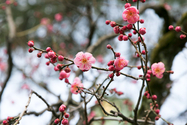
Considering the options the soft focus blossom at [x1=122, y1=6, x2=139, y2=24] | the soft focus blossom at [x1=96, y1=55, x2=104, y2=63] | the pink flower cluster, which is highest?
the soft focus blossom at [x1=96, y1=55, x2=104, y2=63]

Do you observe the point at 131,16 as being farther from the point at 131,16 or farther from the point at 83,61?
the point at 83,61

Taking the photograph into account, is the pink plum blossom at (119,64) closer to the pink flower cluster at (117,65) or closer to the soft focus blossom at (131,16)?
the pink flower cluster at (117,65)

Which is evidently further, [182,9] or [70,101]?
[182,9]

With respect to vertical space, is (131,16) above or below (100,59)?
below

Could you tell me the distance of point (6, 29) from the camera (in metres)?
3.78

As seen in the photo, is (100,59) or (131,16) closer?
(131,16)

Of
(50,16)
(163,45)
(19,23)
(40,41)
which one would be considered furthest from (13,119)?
(50,16)

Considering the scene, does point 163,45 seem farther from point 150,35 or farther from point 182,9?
point 182,9

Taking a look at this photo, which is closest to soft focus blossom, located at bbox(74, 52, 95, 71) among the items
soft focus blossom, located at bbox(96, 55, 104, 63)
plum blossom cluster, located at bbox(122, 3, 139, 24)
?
plum blossom cluster, located at bbox(122, 3, 139, 24)

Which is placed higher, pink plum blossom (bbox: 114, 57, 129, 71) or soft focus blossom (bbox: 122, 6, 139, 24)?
soft focus blossom (bbox: 122, 6, 139, 24)

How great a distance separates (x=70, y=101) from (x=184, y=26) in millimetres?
1543

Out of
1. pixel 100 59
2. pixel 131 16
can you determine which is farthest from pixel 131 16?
pixel 100 59

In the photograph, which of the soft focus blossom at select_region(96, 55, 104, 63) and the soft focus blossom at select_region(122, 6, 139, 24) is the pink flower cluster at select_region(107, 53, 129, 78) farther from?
the soft focus blossom at select_region(96, 55, 104, 63)

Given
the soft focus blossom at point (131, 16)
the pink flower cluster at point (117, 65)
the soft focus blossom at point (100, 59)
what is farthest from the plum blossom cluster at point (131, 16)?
the soft focus blossom at point (100, 59)
